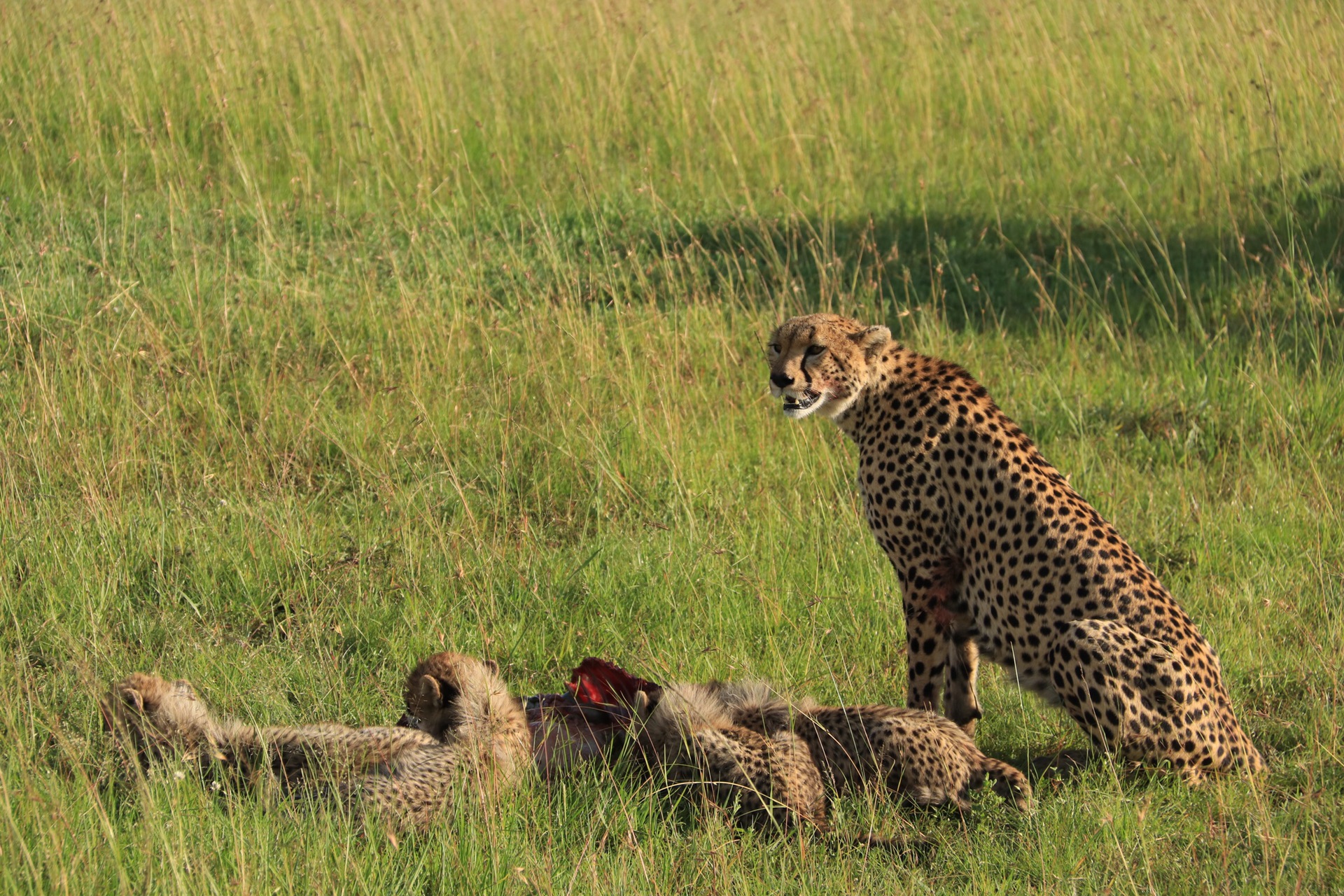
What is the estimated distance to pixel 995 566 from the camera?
3732 mm

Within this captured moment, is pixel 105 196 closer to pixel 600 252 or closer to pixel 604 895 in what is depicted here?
pixel 600 252

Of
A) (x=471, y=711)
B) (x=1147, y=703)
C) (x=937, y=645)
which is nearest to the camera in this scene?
(x=471, y=711)

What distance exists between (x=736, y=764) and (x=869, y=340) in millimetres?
A: 1363

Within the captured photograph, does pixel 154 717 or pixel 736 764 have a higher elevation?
pixel 154 717

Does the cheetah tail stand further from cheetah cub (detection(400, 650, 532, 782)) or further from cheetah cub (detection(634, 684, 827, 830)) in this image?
cheetah cub (detection(400, 650, 532, 782))

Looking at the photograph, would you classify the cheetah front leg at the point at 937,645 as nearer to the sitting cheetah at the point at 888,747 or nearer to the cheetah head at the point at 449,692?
the sitting cheetah at the point at 888,747

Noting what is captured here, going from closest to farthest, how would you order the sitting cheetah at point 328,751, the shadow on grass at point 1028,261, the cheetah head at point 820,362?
the sitting cheetah at point 328,751, the cheetah head at point 820,362, the shadow on grass at point 1028,261

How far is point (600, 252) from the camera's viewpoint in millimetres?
6836

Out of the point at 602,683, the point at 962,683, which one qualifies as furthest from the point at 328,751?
the point at 962,683

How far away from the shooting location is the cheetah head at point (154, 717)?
3242mm

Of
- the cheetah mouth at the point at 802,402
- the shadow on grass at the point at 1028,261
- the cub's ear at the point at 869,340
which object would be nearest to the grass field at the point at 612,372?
the shadow on grass at the point at 1028,261

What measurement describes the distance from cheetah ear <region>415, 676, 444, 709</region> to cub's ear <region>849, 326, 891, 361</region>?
59.9 inches

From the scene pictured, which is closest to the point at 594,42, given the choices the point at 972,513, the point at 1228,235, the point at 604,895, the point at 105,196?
the point at 105,196

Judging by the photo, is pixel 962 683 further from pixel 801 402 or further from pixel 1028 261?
pixel 1028 261
